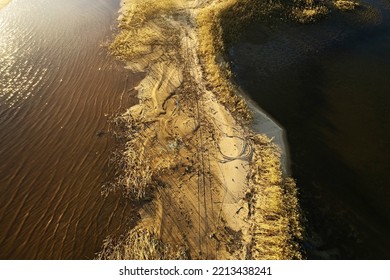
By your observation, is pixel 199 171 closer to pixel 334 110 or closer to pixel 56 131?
pixel 56 131

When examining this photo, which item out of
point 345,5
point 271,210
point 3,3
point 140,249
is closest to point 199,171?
point 271,210

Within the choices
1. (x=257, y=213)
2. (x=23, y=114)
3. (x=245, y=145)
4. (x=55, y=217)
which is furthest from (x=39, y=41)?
(x=257, y=213)

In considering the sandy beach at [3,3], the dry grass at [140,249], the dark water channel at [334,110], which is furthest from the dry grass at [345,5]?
the sandy beach at [3,3]

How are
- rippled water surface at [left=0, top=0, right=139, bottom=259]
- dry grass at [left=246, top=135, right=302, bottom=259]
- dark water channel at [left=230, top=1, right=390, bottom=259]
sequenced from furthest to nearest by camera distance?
1. dark water channel at [left=230, top=1, right=390, bottom=259]
2. rippled water surface at [left=0, top=0, right=139, bottom=259]
3. dry grass at [left=246, top=135, right=302, bottom=259]

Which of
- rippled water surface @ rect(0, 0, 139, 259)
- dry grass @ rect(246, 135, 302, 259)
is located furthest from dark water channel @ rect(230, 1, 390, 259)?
rippled water surface @ rect(0, 0, 139, 259)

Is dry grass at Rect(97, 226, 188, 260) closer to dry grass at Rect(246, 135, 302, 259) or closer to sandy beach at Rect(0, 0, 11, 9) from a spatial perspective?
dry grass at Rect(246, 135, 302, 259)

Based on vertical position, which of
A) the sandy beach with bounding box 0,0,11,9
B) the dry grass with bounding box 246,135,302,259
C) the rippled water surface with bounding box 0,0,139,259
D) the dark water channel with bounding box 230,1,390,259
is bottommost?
the dark water channel with bounding box 230,1,390,259
